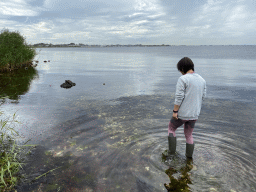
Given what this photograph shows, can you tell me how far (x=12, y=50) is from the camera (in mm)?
26781

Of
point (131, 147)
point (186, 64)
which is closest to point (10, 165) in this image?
point (131, 147)

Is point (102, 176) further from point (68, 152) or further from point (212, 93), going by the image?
point (212, 93)

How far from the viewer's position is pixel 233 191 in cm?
431

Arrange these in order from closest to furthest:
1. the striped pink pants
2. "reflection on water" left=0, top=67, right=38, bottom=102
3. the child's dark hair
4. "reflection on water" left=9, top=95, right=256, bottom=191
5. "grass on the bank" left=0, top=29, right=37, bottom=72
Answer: "reflection on water" left=9, top=95, right=256, bottom=191 → the child's dark hair → the striped pink pants → "reflection on water" left=0, top=67, right=38, bottom=102 → "grass on the bank" left=0, top=29, right=37, bottom=72

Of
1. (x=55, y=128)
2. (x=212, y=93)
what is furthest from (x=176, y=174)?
(x=212, y=93)

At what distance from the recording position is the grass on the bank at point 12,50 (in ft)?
81.1

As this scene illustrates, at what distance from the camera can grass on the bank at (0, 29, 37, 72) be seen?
24.7 meters

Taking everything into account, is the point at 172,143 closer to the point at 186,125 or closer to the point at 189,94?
the point at 186,125

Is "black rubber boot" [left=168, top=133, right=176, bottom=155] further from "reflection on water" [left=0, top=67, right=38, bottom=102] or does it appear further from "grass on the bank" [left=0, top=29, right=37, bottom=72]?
"grass on the bank" [left=0, top=29, right=37, bottom=72]

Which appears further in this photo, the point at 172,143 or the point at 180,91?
the point at 172,143

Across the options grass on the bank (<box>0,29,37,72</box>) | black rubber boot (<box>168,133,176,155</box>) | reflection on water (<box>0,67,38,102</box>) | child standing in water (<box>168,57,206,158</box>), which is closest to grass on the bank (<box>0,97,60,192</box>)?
black rubber boot (<box>168,133,176,155</box>)

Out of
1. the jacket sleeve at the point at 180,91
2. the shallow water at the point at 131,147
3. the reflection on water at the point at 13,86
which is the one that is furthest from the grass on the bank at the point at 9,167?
the jacket sleeve at the point at 180,91

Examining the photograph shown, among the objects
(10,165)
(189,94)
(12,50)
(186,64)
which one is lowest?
(10,165)

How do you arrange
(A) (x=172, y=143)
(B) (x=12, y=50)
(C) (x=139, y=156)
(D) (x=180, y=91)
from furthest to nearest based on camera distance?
(B) (x=12, y=50) < (C) (x=139, y=156) < (A) (x=172, y=143) < (D) (x=180, y=91)
